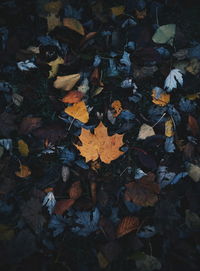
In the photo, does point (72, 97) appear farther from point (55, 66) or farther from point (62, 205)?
point (62, 205)

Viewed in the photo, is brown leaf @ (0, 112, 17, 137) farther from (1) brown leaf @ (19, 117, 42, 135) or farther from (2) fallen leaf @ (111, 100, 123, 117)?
(2) fallen leaf @ (111, 100, 123, 117)

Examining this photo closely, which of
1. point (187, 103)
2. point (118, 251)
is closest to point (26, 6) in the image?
point (187, 103)

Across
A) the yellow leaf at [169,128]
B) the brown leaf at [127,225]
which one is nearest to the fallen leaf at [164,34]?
the yellow leaf at [169,128]

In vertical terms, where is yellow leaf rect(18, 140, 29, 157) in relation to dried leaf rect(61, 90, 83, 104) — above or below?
below

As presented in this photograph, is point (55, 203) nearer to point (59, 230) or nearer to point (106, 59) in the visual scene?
point (59, 230)

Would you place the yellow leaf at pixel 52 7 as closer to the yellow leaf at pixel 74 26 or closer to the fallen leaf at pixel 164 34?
the yellow leaf at pixel 74 26

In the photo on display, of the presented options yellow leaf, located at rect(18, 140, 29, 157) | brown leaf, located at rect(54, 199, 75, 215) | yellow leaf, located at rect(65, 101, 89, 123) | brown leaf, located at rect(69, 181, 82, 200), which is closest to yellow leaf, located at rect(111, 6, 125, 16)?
yellow leaf, located at rect(65, 101, 89, 123)

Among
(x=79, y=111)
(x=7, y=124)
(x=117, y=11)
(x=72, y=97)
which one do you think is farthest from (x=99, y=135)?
(x=117, y=11)
